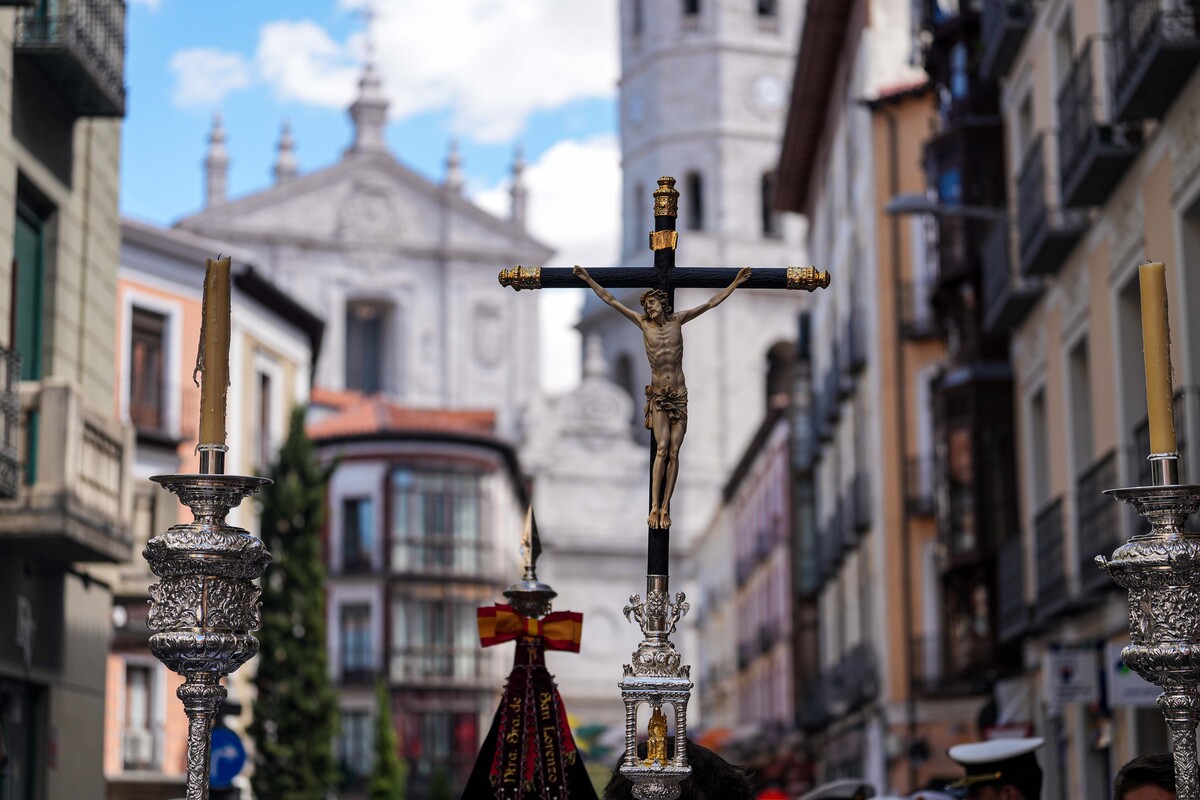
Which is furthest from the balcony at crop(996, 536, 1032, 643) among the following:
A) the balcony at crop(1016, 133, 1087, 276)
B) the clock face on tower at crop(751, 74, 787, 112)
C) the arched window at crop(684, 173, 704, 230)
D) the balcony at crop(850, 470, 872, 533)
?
the clock face on tower at crop(751, 74, 787, 112)

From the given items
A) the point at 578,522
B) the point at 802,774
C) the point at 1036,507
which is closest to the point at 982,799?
the point at 1036,507

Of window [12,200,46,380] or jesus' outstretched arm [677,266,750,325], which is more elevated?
window [12,200,46,380]

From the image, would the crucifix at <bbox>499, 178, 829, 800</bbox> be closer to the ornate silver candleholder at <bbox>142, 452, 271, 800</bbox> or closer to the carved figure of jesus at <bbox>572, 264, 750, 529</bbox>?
the carved figure of jesus at <bbox>572, 264, 750, 529</bbox>

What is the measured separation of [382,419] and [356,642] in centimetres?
736

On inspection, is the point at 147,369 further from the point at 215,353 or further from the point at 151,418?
the point at 215,353

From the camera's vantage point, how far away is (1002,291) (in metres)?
24.8

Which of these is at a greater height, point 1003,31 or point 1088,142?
point 1003,31

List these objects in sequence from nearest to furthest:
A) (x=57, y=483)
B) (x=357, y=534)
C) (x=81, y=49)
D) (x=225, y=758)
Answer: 1. (x=225, y=758)
2. (x=57, y=483)
3. (x=81, y=49)
4. (x=357, y=534)

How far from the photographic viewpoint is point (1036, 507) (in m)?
24.8

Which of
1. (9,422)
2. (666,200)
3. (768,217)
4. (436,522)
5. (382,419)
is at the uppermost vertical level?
(768,217)

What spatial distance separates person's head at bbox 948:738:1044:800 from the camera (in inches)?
355

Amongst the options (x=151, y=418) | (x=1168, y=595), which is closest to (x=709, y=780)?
(x=1168, y=595)

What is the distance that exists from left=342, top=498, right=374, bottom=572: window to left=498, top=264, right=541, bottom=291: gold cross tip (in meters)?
52.4

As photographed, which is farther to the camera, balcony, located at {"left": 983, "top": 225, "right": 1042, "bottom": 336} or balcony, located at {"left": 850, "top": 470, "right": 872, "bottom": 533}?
balcony, located at {"left": 850, "top": 470, "right": 872, "bottom": 533}
